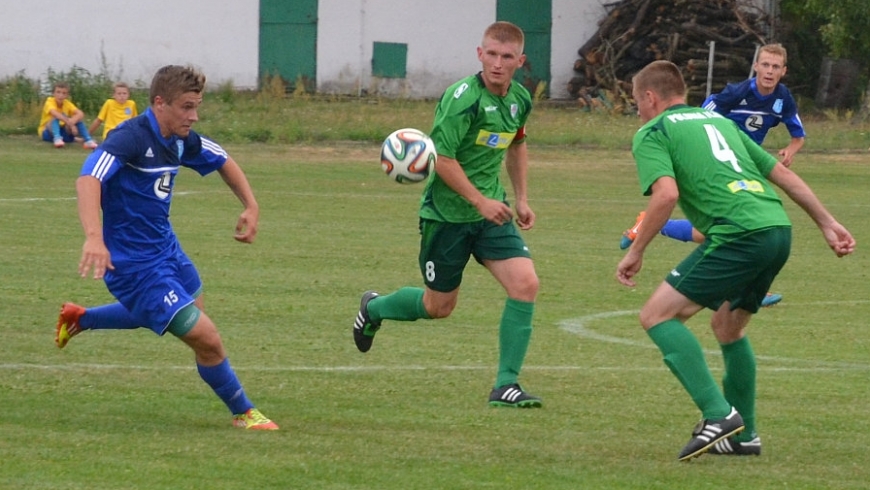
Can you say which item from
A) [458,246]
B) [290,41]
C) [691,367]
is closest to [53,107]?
[290,41]

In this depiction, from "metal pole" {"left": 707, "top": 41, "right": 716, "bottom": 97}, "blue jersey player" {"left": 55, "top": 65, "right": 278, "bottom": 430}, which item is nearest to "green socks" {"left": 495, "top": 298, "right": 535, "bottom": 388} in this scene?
"blue jersey player" {"left": 55, "top": 65, "right": 278, "bottom": 430}

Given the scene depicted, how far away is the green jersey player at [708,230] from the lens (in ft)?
19.9

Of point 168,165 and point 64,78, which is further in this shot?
point 64,78

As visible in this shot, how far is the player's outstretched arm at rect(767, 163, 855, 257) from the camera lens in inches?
246

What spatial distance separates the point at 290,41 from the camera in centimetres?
3600

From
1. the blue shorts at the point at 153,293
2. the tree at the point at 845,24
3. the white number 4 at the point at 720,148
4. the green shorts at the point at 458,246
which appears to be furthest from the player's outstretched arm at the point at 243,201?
the tree at the point at 845,24

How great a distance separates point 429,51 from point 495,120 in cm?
2933

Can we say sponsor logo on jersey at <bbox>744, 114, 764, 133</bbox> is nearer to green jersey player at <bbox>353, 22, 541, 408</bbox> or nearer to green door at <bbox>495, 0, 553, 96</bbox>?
green jersey player at <bbox>353, 22, 541, 408</bbox>

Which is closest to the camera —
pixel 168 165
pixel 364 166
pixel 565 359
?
pixel 168 165

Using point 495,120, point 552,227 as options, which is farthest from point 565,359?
point 552,227

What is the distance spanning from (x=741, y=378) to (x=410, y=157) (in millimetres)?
2083

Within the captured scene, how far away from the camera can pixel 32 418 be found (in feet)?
21.9

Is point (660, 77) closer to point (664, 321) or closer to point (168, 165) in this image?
point (664, 321)

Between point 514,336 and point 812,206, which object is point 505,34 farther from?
point 812,206
